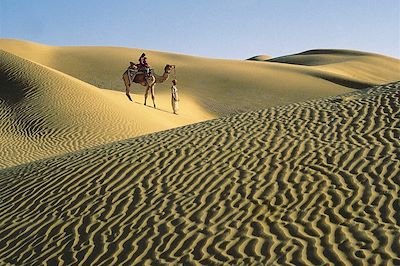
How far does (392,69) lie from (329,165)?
211 ft

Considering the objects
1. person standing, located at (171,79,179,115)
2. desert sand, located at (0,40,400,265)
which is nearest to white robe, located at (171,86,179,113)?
person standing, located at (171,79,179,115)

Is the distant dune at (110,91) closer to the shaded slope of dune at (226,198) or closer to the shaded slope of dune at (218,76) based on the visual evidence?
the shaded slope of dune at (218,76)

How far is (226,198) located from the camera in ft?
23.5

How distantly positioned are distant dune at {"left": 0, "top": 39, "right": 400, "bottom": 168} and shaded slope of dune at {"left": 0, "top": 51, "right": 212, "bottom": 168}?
0.12 ft

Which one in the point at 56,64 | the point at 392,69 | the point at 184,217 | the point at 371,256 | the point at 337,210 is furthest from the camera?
the point at 392,69

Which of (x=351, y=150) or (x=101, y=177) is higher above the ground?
(x=351, y=150)

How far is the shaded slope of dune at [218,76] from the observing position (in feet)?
130

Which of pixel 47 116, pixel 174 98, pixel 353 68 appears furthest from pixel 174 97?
pixel 353 68

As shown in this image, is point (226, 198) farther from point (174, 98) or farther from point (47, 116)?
point (174, 98)

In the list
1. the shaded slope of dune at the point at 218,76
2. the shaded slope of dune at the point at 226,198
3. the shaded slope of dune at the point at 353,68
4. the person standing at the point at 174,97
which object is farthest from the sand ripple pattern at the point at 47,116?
the shaded slope of dune at the point at 353,68

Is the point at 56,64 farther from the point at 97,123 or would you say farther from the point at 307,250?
the point at 307,250

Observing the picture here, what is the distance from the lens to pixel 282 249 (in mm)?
5660

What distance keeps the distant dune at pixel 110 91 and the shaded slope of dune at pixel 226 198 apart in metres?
8.05

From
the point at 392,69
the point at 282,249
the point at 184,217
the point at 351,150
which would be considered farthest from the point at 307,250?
the point at 392,69
